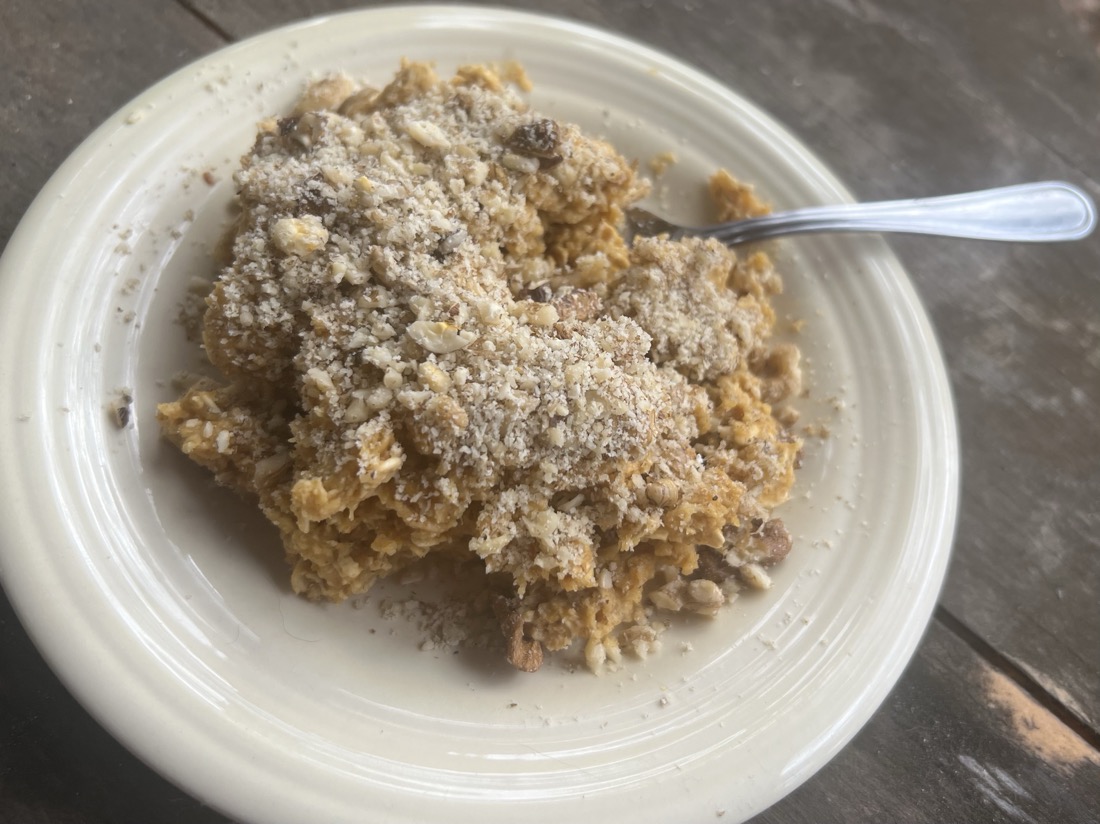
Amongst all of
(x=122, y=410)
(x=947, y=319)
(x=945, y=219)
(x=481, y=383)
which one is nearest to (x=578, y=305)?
(x=481, y=383)

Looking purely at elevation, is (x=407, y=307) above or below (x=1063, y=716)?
above

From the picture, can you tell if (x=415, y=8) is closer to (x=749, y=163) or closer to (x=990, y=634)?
(x=749, y=163)

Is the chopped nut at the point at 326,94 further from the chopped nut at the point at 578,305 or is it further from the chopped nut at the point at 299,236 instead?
the chopped nut at the point at 578,305

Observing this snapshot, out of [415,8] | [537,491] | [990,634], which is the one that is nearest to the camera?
[537,491]

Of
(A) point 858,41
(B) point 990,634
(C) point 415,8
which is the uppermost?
(A) point 858,41

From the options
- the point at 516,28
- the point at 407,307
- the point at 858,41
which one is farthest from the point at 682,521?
the point at 858,41

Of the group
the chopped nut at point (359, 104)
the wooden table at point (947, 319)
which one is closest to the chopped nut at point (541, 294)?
the chopped nut at point (359, 104)
